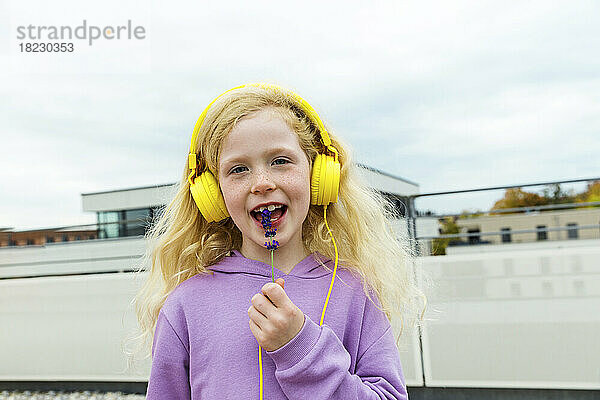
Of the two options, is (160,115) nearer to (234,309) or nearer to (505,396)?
(505,396)

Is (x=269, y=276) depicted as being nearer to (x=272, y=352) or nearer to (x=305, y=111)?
(x=272, y=352)

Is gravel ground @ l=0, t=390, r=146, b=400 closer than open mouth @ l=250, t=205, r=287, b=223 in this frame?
No

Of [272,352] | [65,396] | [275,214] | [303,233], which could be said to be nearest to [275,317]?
[272,352]

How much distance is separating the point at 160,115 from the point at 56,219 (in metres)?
4.37

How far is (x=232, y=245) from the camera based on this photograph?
110 cm

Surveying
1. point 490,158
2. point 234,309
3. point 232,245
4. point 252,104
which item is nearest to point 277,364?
point 234,309

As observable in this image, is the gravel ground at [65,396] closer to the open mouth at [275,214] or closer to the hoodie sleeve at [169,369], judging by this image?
the hoodie sleeve at [169,369]

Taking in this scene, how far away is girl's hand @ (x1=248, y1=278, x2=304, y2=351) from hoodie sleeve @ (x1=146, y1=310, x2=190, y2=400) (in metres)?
0.17

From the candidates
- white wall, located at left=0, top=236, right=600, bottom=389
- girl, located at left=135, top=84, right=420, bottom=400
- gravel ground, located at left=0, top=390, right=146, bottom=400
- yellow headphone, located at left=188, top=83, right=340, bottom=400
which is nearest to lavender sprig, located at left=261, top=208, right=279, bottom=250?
girl, located at left=135, top=84, right=420, bottom=400

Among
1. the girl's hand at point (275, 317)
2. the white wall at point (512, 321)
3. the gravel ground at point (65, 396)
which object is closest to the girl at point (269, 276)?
the girl's hand at point (275, 317)

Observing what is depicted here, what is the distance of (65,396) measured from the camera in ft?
13.4

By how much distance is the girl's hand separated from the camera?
2.70 feet

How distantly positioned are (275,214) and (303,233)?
17cm

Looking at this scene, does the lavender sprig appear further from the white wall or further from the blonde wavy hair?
the white wall
